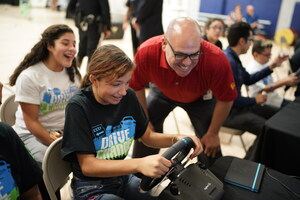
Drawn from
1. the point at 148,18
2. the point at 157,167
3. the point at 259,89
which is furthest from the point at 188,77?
the point at 148,18

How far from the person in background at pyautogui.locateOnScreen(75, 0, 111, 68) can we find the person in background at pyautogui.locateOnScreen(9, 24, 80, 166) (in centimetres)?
220

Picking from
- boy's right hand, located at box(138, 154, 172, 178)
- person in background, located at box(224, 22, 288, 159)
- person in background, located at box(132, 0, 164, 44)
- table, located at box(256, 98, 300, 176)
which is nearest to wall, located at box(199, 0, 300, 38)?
person in background, located at box(132, 0, 164, 44)

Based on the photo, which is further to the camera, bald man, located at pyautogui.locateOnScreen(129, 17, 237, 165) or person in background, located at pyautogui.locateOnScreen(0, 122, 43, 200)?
bald man, located at pyautogui.locateOnScreen(129, 17, 237, 165)

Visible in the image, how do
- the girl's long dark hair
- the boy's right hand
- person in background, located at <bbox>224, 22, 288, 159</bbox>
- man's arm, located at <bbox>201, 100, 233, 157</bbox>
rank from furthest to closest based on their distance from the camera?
person in background, located at <bbox>224, 22, 288, 159</bbox>, man's arm, located at <bbox>201, 100, 233, 157</bbox>, the girl's long dark hair, the boy's right hand

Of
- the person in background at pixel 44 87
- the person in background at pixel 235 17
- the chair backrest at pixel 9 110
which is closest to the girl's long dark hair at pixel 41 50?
the person in background at pixel 44 87

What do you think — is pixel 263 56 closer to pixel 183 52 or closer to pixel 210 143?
pixel 210 143

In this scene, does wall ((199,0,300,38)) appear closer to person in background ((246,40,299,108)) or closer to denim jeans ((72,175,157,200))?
person in background ((246,40,299,108))

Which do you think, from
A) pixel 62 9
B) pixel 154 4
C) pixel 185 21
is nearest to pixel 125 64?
pixel 185 21

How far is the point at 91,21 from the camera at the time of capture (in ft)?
14.2

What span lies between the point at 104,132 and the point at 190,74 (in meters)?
0.88

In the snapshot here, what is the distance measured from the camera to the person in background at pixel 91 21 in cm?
429

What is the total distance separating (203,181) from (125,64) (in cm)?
67

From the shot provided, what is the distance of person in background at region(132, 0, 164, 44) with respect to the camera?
4.18 m

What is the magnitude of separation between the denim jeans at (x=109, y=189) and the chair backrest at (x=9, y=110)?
2.87 feet
